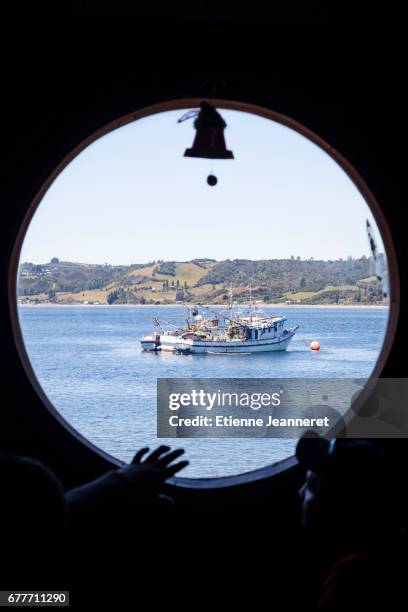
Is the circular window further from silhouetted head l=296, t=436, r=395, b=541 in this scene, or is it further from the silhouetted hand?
silhouetted head l=296, t=436, r=395, b=541

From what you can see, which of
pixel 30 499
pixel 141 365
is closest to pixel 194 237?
pixel 141 365

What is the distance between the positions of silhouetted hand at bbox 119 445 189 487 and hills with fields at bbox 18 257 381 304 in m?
52.1

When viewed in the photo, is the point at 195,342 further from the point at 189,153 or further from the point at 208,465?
the point at 189,153

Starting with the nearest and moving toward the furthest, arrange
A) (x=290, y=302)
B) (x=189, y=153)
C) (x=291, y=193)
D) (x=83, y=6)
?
(x=83, y=6) < (x=189, y=153) < (x=291, y=193) < (x=290, y=302)

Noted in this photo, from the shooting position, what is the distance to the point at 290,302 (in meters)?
57.5

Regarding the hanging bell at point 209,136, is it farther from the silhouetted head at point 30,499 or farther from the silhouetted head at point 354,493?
the silhouetted head at point 30,499

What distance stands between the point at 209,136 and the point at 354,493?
4.19 feet

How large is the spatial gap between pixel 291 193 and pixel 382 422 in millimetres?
52507

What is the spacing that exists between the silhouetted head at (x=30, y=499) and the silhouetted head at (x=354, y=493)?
652 mm

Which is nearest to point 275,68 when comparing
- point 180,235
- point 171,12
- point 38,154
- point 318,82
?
point 318,82

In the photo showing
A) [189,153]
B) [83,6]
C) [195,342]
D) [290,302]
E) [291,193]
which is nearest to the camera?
[83,6]

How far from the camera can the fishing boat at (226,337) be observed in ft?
153

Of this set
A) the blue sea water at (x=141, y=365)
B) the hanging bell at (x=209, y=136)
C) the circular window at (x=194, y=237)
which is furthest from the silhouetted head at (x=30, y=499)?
the circular window at (x=194, y=237)

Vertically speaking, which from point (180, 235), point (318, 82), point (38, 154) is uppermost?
point (180, 235)
